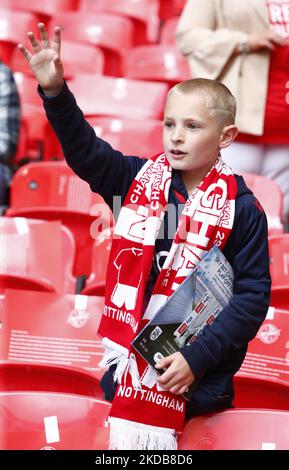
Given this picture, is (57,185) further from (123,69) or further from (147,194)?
(123,69)

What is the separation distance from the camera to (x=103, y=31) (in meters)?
5.39

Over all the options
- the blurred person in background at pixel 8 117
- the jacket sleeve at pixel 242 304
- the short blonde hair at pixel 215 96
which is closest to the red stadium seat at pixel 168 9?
the blurred person in background at pixel 8 117

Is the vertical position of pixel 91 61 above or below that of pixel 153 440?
above

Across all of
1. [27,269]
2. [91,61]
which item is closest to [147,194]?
[27,269]

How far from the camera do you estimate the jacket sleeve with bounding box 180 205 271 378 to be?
1.72m

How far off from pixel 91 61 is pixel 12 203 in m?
1.81

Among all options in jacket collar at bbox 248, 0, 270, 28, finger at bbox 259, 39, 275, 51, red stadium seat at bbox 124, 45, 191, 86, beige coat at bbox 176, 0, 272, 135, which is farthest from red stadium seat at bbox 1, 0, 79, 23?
finger at bbox 259, 39, 275, 51

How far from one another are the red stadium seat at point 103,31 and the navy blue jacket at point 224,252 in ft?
11.8

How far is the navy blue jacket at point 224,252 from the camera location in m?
1.70

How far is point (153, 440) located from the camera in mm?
1745

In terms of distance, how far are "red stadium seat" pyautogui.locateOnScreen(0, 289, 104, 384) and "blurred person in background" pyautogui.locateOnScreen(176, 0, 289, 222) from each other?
0.99m

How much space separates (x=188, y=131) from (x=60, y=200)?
1.61m

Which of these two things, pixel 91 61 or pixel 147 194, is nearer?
pixel 147 194

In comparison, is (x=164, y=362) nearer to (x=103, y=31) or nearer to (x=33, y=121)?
(x=33, y=121)
